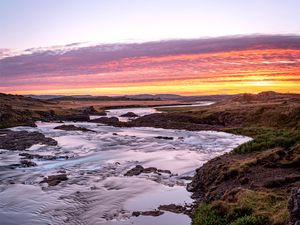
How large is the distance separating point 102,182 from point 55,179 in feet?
14.4

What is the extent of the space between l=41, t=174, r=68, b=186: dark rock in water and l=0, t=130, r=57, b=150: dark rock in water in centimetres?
2300

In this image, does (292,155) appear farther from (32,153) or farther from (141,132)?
(141,132)

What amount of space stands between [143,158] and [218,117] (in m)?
46.6

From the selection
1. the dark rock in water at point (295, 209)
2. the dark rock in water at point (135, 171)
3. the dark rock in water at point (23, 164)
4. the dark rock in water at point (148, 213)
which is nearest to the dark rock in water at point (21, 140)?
the dark rock in water at point (23, 164)

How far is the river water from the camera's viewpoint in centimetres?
2595

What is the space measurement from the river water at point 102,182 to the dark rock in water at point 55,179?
587 millimetres

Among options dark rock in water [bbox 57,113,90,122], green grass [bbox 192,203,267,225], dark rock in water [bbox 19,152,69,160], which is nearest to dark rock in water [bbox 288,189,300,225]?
green grass [bbox 192,203,267,225]

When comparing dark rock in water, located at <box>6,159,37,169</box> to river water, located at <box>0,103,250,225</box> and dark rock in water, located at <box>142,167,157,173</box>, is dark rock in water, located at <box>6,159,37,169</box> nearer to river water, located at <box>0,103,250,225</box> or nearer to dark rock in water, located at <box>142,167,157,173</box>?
river water, located at <box>0,103,250,225</box>

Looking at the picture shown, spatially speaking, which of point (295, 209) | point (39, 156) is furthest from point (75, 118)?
point (295, 209)

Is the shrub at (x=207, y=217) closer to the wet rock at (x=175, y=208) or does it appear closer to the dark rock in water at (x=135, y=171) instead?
the wet rock at (x=175, y=208)

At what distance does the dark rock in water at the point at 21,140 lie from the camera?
60312 millimetres

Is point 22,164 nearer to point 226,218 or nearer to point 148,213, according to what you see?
point 148,213

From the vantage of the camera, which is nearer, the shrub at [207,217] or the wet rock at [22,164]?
the shrub at [207,217]

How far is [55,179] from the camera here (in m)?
36.5
